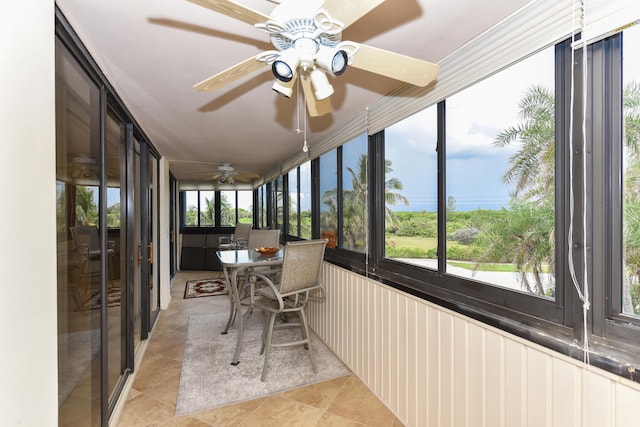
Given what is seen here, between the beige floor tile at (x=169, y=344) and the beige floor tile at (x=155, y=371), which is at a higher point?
the beige floor tile at (x=155, y=371)

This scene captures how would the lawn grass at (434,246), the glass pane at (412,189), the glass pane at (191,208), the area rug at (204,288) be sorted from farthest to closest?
the glass pane at (191,208)
the area rug at (204,288)
the glass pane at (412,189)
the lawn grass at (434,246)

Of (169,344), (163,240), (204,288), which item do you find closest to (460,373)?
(169,344)

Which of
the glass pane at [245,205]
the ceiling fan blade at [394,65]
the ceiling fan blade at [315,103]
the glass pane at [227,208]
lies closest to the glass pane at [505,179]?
the ceiling fan blade at [394,65]

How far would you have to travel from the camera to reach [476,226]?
1537 millimetres

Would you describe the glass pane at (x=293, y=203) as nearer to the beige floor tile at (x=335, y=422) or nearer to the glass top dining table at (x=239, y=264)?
the glass top dining table at (x=239, y=264)

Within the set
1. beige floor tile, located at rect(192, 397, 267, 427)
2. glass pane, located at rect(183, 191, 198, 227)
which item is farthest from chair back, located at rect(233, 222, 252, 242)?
beige floor tile, located at rect(192, 397, 267, 427)

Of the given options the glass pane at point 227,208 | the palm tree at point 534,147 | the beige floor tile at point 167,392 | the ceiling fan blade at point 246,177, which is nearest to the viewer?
the palm tree at point 534,147

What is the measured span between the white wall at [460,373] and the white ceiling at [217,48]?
4.50ft

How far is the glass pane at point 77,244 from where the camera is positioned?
1251 mm

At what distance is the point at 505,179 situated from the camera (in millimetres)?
1377

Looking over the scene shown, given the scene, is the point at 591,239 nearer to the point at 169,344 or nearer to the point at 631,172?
the point at 631,172

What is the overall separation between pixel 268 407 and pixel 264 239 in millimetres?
2219

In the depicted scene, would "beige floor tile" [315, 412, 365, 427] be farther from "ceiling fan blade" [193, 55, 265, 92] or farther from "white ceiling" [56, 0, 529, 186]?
"white ceiling" [56, 0, 529, 186]

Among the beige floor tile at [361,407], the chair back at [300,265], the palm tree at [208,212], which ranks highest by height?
the palm tree at [208,212]
